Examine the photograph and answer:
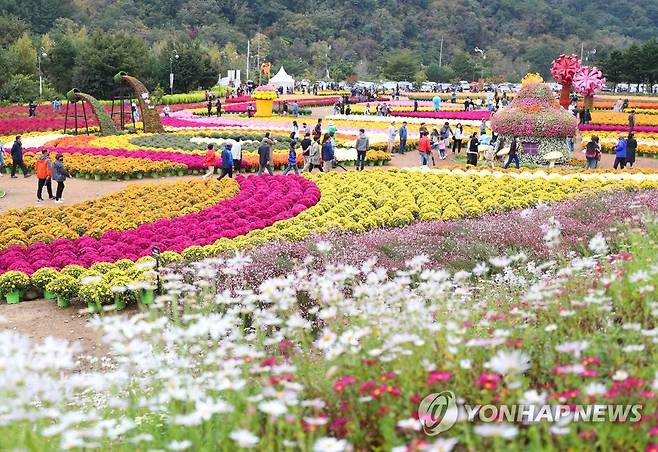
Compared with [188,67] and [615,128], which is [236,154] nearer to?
[615,128]

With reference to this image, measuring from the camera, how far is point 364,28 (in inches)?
4680

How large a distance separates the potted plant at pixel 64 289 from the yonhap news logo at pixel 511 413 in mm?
6752

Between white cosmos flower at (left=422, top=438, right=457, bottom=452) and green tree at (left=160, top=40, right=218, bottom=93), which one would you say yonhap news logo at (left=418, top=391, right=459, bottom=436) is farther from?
green tree at (left=160, top=40, right=218, bottom=93)

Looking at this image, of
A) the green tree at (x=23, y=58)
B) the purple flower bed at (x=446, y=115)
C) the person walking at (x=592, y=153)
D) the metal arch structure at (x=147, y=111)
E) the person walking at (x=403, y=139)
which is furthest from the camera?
the green tree at (x=23, y=58)

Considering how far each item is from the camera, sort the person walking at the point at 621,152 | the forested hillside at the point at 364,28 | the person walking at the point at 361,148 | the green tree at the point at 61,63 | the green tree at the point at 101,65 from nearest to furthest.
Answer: the person walking at the point at 621,152
the person walking at the point at 361,148
the green tree at the point at 101,65
the green tree at the point at 61,63
the forested hillside at the point at 364,28

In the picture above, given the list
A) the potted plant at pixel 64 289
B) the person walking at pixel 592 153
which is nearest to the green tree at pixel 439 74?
the person walking at pixel 592 153

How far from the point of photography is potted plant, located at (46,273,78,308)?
9289 mm

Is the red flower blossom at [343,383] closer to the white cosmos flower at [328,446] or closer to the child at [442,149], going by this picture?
the white cosmos flower at [328,446]

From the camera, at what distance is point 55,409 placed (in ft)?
11.0

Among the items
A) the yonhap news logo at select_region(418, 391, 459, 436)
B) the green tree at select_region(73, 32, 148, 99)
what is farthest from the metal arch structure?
the yonhap news logo at select_region(418, 391, 459, 436)

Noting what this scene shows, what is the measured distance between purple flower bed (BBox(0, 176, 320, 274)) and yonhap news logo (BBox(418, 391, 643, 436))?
746 centimetres

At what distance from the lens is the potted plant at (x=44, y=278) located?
9609mm

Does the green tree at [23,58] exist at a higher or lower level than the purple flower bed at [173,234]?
higher

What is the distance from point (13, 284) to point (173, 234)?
8.13 feet
